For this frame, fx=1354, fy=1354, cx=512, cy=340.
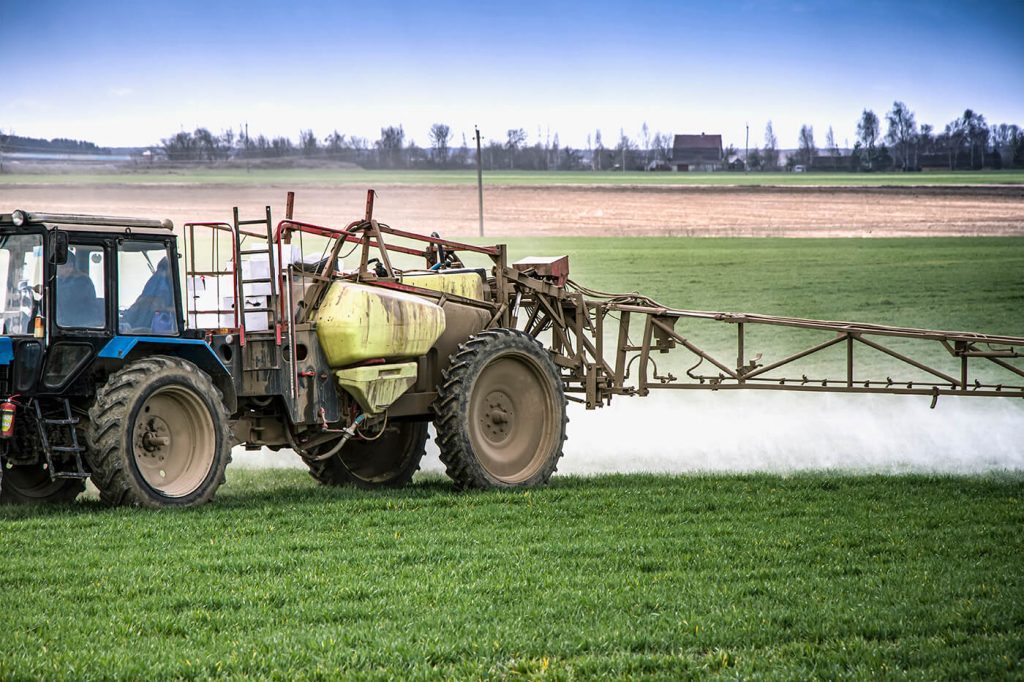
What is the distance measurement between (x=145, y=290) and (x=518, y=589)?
5.25 m

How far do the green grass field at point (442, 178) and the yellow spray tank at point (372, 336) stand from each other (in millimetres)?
32483

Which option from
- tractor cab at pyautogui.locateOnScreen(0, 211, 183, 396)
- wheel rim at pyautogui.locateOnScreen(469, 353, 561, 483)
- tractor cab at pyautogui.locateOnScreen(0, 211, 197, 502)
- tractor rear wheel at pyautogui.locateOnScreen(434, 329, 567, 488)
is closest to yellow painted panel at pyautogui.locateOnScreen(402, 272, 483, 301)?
tractor rear wheel at pyautogui.locateOnScreen(434, 329, 567, 488)

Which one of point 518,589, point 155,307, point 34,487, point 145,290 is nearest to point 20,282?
point 145,290

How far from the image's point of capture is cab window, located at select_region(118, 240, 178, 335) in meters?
12.4

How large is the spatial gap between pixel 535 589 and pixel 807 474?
8.38 meters

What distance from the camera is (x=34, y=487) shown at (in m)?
13.1

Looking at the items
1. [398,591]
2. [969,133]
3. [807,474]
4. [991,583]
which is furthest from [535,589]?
[969,133]

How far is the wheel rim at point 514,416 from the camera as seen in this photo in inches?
579

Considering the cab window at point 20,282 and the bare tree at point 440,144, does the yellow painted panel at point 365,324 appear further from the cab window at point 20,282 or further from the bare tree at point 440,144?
the bare tree at point 440,144

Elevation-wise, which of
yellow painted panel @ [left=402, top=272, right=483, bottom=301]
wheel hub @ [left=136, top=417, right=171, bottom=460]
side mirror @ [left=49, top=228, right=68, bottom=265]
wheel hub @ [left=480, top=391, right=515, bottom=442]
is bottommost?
wheel hub @ [left=480, top=391, right=515, bottom=442]

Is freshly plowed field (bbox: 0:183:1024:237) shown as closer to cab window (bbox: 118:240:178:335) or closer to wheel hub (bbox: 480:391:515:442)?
wheel hub (bbox: 480:391:515:442)

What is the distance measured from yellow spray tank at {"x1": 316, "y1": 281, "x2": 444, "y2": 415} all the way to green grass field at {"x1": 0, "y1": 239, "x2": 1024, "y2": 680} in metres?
1.13

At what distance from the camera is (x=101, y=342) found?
12117mm

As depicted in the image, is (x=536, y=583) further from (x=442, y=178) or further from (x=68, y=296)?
(x=442, y=178)
